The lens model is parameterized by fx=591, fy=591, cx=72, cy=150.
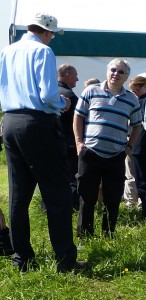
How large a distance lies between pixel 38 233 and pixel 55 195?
158 centimetres

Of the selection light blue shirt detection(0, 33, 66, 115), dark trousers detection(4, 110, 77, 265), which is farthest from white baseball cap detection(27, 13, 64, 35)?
dark trousers detection(4, 110, 77, 265)

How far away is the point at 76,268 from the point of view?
427 cm

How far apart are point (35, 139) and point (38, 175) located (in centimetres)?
27

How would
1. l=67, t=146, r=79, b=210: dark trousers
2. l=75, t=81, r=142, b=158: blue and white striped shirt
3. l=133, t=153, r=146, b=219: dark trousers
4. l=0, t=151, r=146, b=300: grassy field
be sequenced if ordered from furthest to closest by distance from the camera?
1. l=67, t=146, r=79, b=210: dark trousers
2. l=133, t=153, r=146, b=219: dark trousers
3. l=75, t=81, r=142, b=158: blue and white striped shirt
4. l=0, t=151, r=146, b=300: grassy field

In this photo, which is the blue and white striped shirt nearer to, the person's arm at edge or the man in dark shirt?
the person's arm at edge

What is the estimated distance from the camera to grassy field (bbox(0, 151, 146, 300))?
12.7 ft

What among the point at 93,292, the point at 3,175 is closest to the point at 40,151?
the point at 93,292

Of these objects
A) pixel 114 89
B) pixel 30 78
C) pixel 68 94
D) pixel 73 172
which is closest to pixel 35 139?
pixel 30 78

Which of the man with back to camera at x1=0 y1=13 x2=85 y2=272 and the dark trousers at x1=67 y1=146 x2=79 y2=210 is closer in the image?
the man with back to camera at x1=0 y1=13 x2=85 y2=272

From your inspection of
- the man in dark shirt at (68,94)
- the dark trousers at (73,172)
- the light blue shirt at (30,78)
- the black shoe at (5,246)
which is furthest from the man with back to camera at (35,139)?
the dark trousers at (73,172)

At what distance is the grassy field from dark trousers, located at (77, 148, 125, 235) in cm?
18

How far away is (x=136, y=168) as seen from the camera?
6.48m

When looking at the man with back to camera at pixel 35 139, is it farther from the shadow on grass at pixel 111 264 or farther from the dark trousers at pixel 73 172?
the dark trousers at pixel 73 172

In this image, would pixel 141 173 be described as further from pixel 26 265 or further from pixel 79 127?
pixel 26 265
